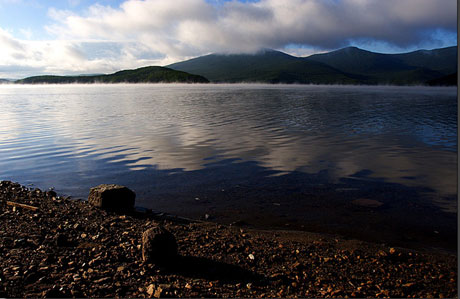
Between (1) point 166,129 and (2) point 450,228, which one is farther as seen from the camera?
(1) point 166,129

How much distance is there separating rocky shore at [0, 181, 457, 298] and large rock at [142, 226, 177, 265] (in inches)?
4.3

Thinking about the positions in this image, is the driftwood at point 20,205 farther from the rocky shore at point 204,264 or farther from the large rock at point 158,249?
the large rock at point 158,249

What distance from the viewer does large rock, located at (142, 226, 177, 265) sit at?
656cm

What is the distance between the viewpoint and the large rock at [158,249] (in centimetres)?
656

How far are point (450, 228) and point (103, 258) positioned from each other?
32.8 feet

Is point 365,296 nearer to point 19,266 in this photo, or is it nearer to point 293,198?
point 293,198

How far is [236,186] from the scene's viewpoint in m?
13.0

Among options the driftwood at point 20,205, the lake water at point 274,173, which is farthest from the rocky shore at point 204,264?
the lake water at point 274,173

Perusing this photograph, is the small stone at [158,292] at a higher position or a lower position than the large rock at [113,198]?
lower

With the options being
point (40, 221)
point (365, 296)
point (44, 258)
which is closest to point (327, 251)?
point (365, 296)

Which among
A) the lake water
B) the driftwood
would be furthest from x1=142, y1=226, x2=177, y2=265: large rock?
the driftwood

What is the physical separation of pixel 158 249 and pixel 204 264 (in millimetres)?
1103

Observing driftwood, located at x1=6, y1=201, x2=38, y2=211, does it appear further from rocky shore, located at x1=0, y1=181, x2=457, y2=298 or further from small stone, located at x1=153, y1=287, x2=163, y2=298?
small stone, located at x1=153, y1=287, x2=163, y2=298

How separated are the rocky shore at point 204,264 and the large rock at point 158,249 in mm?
110
